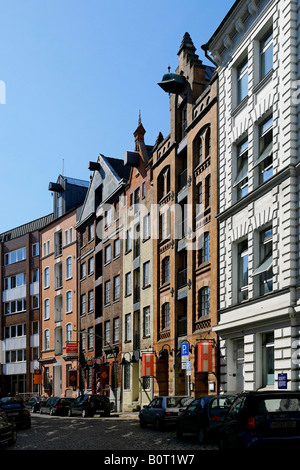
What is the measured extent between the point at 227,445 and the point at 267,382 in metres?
11.7

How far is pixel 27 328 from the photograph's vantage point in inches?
2869

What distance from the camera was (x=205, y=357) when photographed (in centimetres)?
3186

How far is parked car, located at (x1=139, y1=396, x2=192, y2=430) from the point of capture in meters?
27.5

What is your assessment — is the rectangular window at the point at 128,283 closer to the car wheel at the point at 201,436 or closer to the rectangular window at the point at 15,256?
the rectangular window at the point at 15,256

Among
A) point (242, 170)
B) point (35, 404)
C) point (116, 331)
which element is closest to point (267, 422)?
point (242, 170)

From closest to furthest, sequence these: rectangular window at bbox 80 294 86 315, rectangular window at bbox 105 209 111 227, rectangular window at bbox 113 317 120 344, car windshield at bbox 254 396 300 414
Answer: car windshield at bbox 254 396 300 414 < rectangular window at bbox 113 317 120 344 < rectangular window at bbox 105 209 111 227 < rectangular window at bbox 80 294 86 315

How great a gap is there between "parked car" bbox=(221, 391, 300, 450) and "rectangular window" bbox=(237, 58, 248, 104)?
1838 centimetres

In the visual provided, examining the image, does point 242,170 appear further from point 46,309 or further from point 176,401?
point 46,309

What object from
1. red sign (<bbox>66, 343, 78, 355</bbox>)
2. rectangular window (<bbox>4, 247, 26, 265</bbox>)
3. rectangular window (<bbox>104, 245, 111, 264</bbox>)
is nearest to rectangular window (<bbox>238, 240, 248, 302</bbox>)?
rectangular window (<bbox>104, 245, 111, 264</bbox>)

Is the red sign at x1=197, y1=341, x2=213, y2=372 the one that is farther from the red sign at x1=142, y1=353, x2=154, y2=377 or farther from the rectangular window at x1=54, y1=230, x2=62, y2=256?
the rectangular window at x1=54, y1=230, x2=62, y2=256

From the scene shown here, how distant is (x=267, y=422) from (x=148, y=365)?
2838 cm

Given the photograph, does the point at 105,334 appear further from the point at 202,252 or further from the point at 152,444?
the point at 152,444

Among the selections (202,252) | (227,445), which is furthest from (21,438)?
(202,252)

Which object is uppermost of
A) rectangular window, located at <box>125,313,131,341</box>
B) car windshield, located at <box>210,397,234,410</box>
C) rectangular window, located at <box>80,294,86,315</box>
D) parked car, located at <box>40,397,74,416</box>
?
rectangular window, located at <box>80,294,86,315</box>
